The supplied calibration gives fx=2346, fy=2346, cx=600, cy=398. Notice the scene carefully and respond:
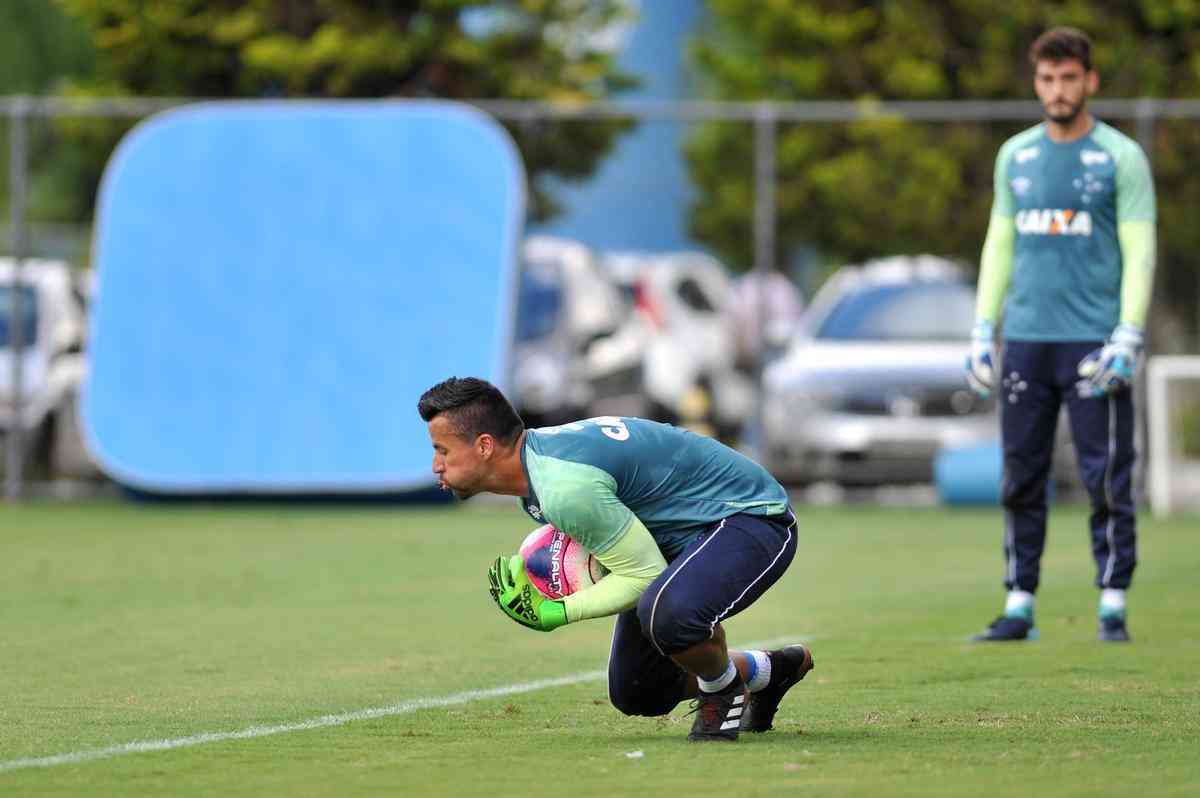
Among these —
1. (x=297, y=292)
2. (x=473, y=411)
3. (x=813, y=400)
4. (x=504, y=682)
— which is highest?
(x=473, y=411)

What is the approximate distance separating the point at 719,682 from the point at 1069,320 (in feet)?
11.4

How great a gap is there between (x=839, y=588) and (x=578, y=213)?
9604mm

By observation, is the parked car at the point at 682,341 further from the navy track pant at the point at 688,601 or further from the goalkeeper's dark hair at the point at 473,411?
the goalkeeper's dark hair at the point at 473,411

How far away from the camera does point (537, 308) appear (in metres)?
20.6

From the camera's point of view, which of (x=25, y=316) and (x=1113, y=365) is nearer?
(x=1113, y=365)

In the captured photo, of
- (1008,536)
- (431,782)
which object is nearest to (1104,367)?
(1008,536)

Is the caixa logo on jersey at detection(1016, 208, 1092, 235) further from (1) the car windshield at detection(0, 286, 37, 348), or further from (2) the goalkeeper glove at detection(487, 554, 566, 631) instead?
(1) the car windshield at detection(0, 286, 37, 348)

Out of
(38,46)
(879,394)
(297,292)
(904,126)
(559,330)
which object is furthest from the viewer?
(38,46)

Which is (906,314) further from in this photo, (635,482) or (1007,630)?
(635,482)

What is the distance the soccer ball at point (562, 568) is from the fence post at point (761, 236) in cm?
1214

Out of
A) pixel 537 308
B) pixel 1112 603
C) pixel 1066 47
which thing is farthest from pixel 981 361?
pixel 537 308

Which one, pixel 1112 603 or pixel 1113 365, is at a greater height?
pixel 1113 365

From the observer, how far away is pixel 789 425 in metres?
19.2

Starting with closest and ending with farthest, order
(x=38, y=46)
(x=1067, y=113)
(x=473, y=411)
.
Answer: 1. (x=473, y=411)
2. (x=1067, y=113)
3. (x=38, y=46)
